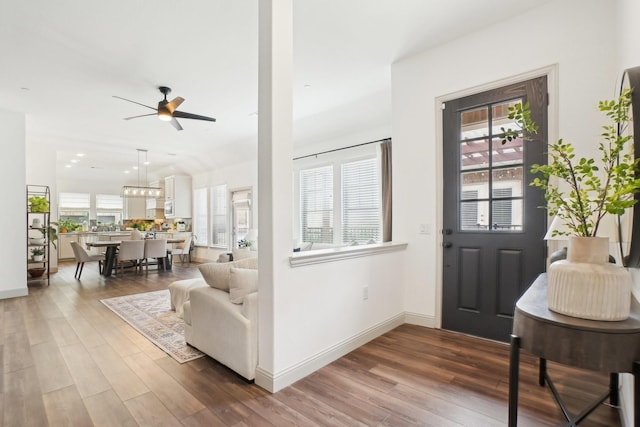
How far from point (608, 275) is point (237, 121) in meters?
5.62

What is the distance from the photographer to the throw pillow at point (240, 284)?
2.45 meters

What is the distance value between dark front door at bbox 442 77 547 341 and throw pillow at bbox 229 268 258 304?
6.81ft

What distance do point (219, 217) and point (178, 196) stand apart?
1.85m

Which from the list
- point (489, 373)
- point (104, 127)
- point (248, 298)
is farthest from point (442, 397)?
point (104, 127)

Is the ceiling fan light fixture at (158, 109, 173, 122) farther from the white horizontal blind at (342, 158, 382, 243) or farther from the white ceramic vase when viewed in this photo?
the white ceramic vase

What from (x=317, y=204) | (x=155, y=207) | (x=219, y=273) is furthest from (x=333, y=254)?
(x=155, y=207)

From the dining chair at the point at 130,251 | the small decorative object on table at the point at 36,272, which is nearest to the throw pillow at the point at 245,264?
the dining chair at the point at 130,251

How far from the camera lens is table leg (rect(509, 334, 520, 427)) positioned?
125cm

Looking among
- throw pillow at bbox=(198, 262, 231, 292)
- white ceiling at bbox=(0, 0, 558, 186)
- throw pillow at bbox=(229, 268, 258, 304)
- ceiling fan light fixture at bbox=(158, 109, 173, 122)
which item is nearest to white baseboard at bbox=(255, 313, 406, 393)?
throw pillow at bbox=(229, 268, 258, 304)

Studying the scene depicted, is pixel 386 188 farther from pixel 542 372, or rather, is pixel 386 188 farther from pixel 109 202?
pixel 109 202

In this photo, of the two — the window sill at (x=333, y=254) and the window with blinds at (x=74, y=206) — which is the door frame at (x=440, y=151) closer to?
the window sill at (x=333, y=254)

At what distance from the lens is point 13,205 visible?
4.92 meters

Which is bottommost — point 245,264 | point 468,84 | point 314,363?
point 314,363

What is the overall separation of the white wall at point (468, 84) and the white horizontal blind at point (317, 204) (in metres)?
2.45
